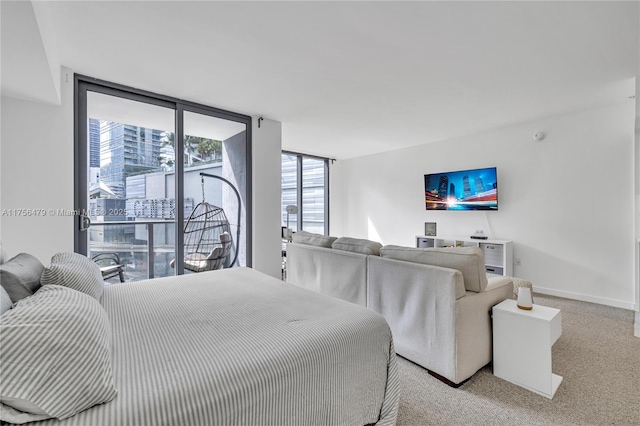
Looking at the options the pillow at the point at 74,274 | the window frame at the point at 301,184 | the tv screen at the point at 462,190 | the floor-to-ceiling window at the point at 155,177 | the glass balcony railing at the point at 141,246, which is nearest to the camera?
the pillow at the point at 74,274

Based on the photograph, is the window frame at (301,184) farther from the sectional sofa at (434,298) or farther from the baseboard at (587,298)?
the baseboard at (587,298)

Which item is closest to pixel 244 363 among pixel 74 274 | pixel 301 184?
pixel 74 274

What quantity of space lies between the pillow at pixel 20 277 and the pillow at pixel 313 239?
88.1 inches

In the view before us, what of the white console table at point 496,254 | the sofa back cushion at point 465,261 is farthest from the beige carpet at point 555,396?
the white console table at point 496,254

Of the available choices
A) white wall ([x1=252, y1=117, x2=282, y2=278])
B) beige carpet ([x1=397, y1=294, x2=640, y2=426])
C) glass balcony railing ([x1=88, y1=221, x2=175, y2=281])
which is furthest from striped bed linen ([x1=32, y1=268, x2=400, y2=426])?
white wall ([x1=252, y1=117, x2=282, y2=278])

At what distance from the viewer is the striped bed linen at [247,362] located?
893mm

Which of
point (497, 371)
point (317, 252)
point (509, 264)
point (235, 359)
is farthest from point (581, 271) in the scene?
point (235, 359)

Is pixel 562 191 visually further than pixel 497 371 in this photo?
Yes

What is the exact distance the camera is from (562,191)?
3.96 m

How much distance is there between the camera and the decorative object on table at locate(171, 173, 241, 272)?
364cm

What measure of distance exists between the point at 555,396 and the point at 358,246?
5.53 feet

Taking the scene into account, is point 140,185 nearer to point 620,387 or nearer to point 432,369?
point 432,369

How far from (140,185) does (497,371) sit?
3.86 m

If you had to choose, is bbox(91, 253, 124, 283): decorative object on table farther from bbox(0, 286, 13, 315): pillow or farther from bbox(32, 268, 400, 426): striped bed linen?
bbox(0, 286, 13, 315): pillow
